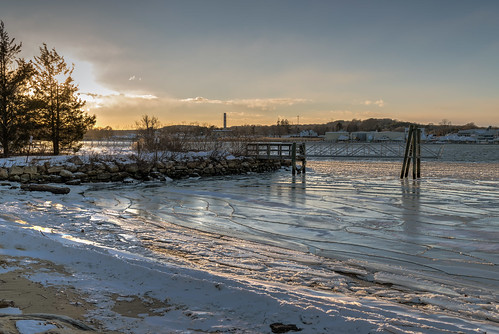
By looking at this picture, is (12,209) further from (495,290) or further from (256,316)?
(495,290)

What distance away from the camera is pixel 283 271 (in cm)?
562

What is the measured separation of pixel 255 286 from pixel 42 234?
182 inches

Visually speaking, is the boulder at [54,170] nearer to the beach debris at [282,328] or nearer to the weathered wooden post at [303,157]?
the weathered wooden post at [303,157]

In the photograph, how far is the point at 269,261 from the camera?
20.2 ft

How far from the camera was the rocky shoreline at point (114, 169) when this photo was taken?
16.7 metres

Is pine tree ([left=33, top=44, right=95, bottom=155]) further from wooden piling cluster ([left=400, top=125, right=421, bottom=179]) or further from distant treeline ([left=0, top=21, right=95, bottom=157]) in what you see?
wooden piling cluster ([left=400, top=125, right=421, bottom=179])

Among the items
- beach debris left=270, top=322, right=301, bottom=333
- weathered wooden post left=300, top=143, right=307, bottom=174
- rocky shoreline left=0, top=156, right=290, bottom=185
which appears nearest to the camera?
beach debris left=270, top=322, right=301, bottom=333

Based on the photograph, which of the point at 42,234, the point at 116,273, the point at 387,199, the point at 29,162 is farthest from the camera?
the point at 29,162

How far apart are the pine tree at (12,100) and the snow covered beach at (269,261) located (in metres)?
11.7

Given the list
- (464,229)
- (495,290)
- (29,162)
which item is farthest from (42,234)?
(29,162)

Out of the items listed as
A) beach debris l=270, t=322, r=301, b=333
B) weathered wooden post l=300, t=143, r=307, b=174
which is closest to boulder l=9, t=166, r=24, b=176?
beach debris l=270, t=322, r=301, b=333

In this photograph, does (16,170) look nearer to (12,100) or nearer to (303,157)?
(12,100)

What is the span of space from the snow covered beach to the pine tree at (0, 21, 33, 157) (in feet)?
38.3

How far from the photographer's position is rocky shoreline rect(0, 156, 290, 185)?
54.9 feet
